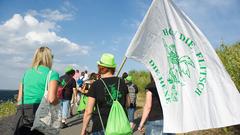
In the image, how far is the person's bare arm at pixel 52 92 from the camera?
4.70 metres

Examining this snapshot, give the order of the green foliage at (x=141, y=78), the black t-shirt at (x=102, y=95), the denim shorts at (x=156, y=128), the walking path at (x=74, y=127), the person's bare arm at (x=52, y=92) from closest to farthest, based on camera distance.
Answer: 1. the person's bare arm at (x=52, y=92)
2. the black t-shirt at (x=102, y=95)
3. the denim shorts at (x=156, y=128)
4. the walking path at (x=74, y=127)
5. the green foliage at (x=141, y=78)

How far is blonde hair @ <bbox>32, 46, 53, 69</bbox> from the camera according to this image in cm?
491

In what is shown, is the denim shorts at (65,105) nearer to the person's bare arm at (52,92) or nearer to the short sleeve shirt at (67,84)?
the short sleeve shirt at (67,84)

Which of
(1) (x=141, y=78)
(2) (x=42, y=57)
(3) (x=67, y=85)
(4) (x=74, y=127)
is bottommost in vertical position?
(4) (x=74, y=127)

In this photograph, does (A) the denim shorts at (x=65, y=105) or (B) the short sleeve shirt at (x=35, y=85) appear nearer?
(B) the short sleeve shirt at (x=35, y=85)

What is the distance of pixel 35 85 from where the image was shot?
192 inches

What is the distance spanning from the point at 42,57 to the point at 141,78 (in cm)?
2508

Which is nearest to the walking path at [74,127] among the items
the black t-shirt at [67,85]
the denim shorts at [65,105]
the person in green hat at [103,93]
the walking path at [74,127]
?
the walking path at [74,127]

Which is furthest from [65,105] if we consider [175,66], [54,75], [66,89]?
[175,66]

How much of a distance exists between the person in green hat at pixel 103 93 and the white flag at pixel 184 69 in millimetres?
350

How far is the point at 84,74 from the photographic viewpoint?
19.2 m

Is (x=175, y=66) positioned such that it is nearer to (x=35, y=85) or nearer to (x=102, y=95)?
(x=102, y=95)

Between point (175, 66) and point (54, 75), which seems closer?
point (54, 75)

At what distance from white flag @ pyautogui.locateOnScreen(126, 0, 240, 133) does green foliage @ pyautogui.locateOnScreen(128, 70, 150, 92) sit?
2327 cm
